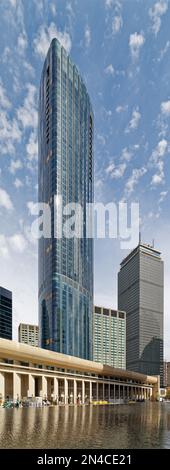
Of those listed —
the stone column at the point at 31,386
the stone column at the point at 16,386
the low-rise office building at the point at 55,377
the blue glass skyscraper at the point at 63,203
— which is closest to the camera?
the stone column at the point at 16,386

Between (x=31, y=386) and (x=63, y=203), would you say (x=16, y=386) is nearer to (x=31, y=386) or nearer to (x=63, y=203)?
(x=31, y=386)

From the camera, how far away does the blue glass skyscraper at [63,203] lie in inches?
6309

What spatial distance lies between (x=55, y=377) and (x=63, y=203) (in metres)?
89.0

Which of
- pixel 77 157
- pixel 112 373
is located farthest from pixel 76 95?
pixel 112 373

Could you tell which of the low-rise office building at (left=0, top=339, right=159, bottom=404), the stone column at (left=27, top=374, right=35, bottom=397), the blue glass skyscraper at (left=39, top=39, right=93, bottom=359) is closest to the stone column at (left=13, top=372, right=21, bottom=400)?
the low-rise office building at (left=0, top=339, right=159, bottom=404)

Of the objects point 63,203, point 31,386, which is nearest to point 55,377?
point 31,386

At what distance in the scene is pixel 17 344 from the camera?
2940 inches

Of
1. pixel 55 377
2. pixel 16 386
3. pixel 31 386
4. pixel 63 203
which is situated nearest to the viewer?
pixel 16 386

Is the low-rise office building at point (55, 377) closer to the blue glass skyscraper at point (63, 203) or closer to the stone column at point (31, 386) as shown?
the stone column at point (31, 386)

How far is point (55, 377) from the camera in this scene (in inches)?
3787

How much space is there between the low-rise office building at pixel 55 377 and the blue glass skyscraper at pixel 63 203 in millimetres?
25907

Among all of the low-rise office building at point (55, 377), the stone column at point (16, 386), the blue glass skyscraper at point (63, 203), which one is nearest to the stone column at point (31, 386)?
the low-rise office building at point (55, 377)

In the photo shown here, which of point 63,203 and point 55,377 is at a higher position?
point 63,203
